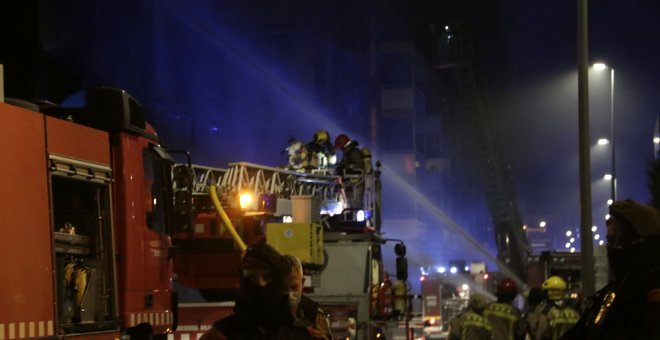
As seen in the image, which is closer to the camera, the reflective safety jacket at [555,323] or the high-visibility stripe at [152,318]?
the high-visibility stripe at [152,318]

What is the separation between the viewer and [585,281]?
11992mm

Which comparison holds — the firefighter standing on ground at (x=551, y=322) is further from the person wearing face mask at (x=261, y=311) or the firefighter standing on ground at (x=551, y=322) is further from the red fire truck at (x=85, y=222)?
the person wearing face mask at (x=261, y=311)

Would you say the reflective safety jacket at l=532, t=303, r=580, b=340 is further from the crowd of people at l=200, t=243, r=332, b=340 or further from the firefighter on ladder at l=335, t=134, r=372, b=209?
the firefighter on ladder at l=335, t=134, r=372, b=209

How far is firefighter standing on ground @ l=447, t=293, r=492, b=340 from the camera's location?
828cm

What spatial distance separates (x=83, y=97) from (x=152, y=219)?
1071mm

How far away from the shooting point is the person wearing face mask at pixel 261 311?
310 centimetres

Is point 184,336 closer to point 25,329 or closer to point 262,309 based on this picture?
point 25,329

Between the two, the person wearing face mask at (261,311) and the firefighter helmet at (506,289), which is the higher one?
the person wearing face mask at (261,311)

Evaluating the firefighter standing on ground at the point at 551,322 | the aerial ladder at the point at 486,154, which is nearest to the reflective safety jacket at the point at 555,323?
the firefighter standing on ground at the point at 551,322

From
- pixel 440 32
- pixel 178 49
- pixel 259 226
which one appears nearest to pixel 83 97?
pixel 259 226

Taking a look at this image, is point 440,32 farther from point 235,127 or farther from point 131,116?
point 131,116

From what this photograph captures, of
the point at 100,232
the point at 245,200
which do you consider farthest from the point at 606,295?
the point at 245,200

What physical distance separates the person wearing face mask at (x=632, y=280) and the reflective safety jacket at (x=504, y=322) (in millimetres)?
4724

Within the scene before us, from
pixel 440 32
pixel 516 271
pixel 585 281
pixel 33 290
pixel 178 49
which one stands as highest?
pixel 440 32
